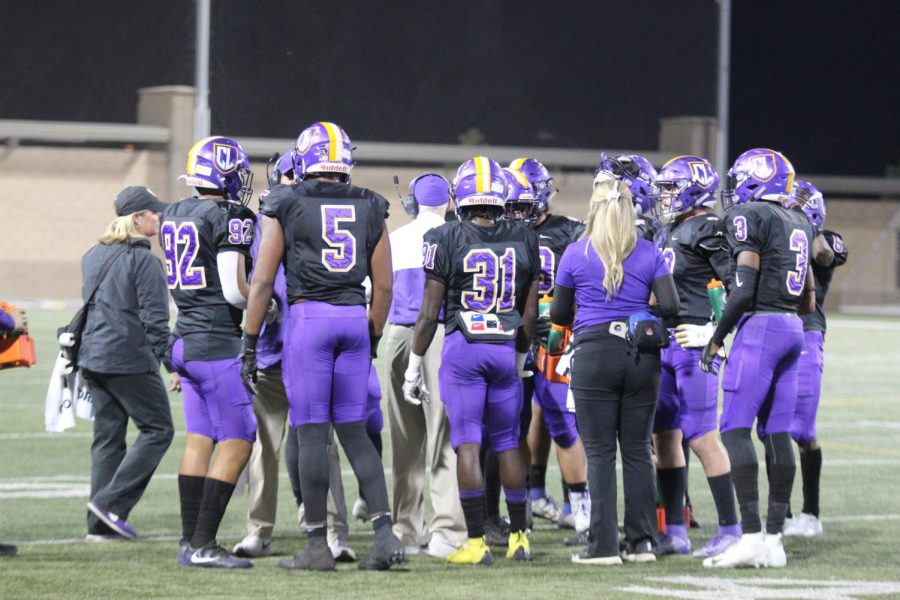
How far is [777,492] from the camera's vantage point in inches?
281

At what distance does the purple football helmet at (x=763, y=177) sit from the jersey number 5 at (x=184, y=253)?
2653 mm

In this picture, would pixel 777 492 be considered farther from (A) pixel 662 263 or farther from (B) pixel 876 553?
(A) pixel 662 263

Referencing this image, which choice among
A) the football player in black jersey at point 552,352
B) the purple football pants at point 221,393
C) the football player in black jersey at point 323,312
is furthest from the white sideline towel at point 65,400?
the football player in black jersey at point 552,352

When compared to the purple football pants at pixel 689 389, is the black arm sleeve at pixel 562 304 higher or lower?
higher

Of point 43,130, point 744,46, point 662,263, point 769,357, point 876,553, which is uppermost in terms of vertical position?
point 744,46

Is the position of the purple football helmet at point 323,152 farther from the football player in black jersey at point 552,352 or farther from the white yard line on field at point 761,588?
the white yard line on field at point 761,588

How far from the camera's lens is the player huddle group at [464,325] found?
6730mm

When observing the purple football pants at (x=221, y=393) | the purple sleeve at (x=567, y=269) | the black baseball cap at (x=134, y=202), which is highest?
the black baseball cap at (x=134, y=202)

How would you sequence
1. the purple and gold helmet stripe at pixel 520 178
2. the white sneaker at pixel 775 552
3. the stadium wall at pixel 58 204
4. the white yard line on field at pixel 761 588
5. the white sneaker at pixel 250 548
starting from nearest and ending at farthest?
1. the white yard line on field at pixel 761 588
2. the white sneaker at pixel 775 552
3. the white sneaker at pixel 250 548
4. the purple and gold helmet stripe at pixel 520 178
5. the stadium wall at pixel 58 204

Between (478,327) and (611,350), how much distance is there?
0.65m

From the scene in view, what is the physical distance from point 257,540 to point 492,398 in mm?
1390

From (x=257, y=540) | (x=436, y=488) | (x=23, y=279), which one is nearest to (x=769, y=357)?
(x=436, y=488)

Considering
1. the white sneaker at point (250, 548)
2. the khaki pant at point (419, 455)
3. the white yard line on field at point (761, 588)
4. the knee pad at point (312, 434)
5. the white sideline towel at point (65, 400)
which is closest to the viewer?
the white yard line on field at point (761, 588)

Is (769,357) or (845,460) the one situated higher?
(769,357)
